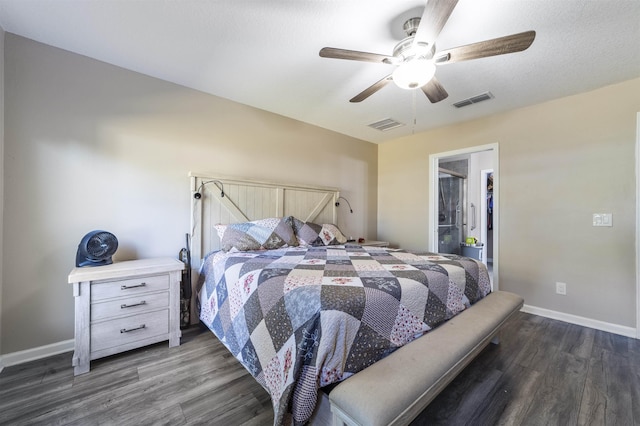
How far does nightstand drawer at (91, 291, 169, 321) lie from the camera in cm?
185

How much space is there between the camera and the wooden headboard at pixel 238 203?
268 cm

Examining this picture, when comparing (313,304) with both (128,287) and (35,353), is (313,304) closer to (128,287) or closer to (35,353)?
(128,287)

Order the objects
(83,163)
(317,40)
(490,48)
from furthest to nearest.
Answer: (83,163)
(317,40)
(490,48)

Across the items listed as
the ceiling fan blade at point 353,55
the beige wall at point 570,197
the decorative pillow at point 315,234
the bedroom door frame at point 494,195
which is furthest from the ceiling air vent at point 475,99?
the decorative pillow at point 315,234

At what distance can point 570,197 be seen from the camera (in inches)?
109

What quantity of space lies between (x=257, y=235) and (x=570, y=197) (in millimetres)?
3410

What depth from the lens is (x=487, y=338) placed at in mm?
1587

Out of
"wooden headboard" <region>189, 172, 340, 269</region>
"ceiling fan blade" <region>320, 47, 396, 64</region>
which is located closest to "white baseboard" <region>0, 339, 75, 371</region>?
"wooden headboard" <region>189, 172, 340, 269</region>

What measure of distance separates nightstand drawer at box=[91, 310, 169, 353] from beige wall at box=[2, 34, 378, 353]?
0.53 meters

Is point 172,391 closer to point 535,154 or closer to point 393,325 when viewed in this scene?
point 393,325

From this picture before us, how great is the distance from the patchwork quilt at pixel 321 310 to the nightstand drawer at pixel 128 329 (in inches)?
15.8

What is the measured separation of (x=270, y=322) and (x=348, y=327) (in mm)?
453

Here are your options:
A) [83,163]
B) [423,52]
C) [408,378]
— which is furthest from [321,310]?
[83,163]

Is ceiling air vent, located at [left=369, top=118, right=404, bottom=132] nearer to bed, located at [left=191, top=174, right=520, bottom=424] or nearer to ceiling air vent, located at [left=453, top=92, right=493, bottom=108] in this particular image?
ceiling air vent, located at [left=453, top=92, right=493, bottom=108]
